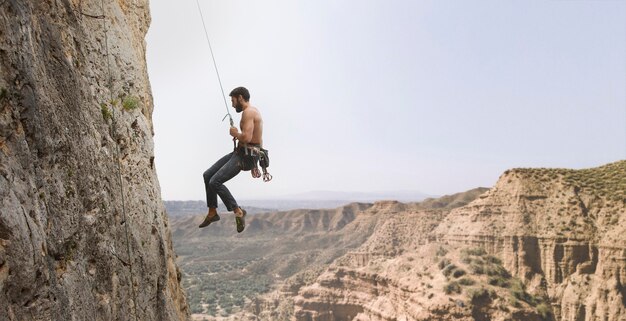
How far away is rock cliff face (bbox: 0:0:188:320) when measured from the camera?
3652 millimetres

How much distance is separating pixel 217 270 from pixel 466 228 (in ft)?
163

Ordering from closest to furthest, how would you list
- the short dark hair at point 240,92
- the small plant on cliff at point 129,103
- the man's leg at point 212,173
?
the small plant on cliff at point 129,103 → the short dark hair at point 240,92 → the man's leg at point 212,173

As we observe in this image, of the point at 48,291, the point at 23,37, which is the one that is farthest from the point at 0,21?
the point at 48,291

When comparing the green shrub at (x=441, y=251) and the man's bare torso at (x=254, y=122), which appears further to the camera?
the green shrub at (x=441, y=251)

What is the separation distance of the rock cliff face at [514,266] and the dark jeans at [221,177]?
2736 cm

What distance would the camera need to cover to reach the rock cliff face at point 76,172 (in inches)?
144

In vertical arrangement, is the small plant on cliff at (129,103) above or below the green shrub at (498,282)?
above

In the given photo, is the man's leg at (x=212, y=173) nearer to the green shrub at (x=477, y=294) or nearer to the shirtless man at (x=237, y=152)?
the shirtless man at (x=237, y=152)

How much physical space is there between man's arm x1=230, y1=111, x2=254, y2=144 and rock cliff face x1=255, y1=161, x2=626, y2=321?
91.5 feet

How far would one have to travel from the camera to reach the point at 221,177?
6.92m

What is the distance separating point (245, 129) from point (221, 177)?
0.81m

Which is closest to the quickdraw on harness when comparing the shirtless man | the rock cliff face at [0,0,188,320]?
the shirtless man

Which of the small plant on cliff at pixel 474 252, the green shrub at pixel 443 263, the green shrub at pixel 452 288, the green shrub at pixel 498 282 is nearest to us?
the green shrub at pixel 452 288

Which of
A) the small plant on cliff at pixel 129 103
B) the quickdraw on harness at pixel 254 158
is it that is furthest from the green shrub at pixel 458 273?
the small plant on cliff at pixel 129 103
